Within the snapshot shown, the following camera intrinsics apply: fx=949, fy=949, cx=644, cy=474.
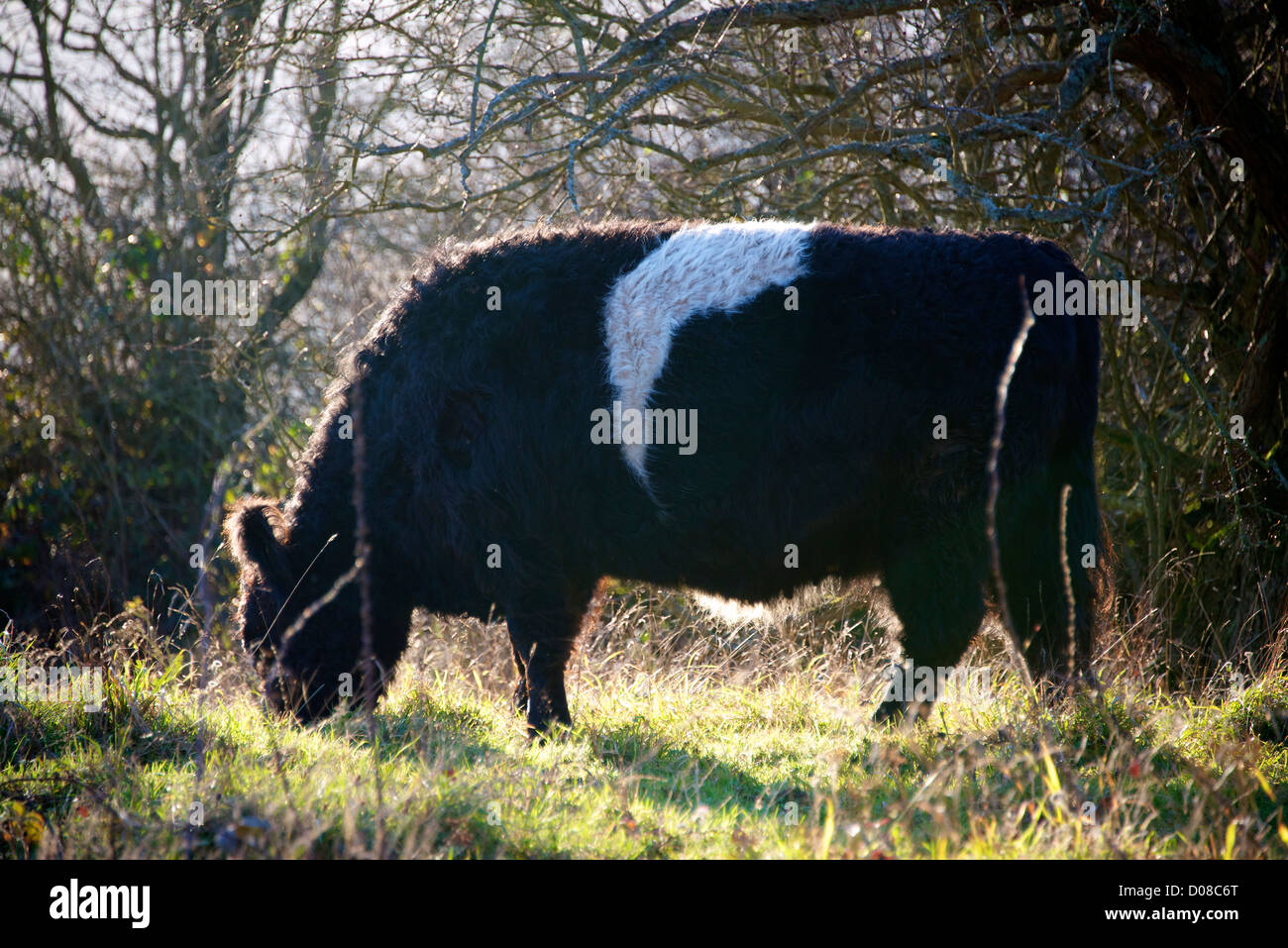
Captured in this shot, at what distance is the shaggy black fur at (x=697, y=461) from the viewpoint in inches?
142

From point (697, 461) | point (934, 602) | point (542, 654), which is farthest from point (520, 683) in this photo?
point (934, 602)

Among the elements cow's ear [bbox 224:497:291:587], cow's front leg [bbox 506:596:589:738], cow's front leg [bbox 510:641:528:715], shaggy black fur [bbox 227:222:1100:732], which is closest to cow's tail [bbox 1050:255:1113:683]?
shaggy black fur [bbox 227:222:1100:732]

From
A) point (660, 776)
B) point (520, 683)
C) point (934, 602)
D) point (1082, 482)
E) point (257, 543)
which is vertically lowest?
point (660, 776)

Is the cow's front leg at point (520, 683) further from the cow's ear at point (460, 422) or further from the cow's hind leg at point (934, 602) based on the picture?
the cow's hind leg at point (934, 602)

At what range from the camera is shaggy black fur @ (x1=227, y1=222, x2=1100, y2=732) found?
142 inches

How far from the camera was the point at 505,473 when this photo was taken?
389 cm

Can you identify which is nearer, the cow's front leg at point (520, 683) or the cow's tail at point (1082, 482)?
the cow's tail at point (1082, 482)

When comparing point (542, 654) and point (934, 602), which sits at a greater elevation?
point (934, 602)

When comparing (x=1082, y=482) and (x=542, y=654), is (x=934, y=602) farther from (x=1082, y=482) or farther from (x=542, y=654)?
(x=542, y=654)

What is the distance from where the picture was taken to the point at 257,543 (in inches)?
157

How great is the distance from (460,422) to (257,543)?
3.26ft

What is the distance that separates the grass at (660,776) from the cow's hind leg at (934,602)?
0.79 ft

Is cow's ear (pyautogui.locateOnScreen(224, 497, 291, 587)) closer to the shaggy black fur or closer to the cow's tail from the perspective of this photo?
the shaggy black fur

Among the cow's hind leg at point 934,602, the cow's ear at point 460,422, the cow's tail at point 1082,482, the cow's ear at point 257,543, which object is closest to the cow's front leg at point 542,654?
the cow's ear at point 460,422
